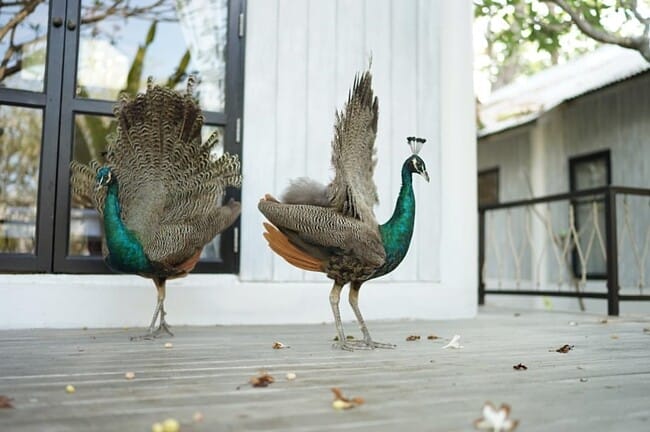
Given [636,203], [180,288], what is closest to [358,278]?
[180,288]

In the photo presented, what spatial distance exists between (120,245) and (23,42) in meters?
2.18

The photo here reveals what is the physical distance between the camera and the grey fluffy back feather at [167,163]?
12.7 ft

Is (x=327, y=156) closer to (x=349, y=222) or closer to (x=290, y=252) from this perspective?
(x=290, y=252)

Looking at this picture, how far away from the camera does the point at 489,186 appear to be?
10914mm

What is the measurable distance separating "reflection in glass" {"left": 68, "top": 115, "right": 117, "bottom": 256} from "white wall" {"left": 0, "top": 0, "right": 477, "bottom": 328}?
0.68m

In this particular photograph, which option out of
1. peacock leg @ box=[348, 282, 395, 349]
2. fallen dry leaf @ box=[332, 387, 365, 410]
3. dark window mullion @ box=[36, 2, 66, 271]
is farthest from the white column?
fallen dry leaf @ box=[332, 387, 365, 410]

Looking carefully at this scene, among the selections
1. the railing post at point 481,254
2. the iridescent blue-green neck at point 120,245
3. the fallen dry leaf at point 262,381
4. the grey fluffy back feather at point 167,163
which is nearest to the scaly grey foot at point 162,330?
the iridescent blue-green neck at point 120,245

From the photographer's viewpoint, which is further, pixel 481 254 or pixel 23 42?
pixel 481 254

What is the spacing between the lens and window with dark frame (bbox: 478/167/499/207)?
10.7 meters

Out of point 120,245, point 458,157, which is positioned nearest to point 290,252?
point 120,245

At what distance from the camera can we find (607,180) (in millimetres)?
8578

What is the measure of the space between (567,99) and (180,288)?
6.08m

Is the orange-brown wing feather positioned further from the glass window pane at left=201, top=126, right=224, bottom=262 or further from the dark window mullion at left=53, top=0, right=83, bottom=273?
the dark window mullion at left=53, top=0, right=83, bottom=273

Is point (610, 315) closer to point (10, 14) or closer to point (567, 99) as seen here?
point (567, 99)
